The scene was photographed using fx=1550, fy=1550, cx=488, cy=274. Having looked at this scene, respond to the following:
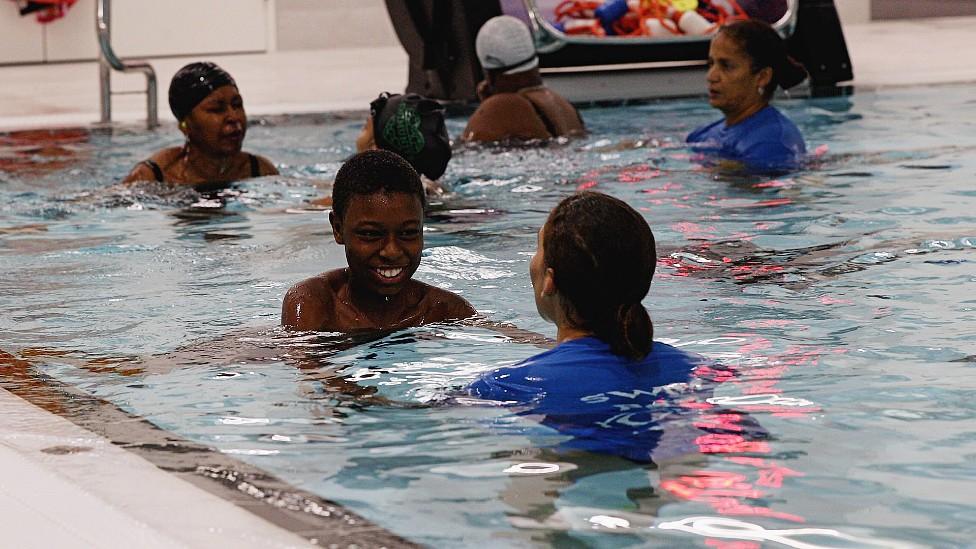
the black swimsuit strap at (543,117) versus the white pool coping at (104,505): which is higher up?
the black swimsuit strap at (543,117)

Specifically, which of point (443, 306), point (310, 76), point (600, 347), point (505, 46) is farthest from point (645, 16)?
point (600, 347)

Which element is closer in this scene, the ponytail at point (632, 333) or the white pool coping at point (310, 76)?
the ponytail at point (632, 333)

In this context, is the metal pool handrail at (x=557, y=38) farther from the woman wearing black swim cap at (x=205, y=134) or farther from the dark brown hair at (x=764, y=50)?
the woman wearing black swim cap at (x=205, y=134)

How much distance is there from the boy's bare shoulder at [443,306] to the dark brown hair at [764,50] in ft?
13.5

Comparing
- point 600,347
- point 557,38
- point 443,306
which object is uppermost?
point 557,38

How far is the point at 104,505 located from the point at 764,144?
599 centimetres

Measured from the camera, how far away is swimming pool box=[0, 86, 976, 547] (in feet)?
10.2

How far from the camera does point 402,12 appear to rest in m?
12.9

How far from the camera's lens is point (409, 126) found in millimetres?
6586

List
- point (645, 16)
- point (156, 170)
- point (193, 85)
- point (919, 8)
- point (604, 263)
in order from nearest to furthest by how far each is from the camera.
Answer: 1. point (604, 263)
2. point (193, 85)
3. point (156, 170)
4. point (645, 16)
5. point (919, 8)

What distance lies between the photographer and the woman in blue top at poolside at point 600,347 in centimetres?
344

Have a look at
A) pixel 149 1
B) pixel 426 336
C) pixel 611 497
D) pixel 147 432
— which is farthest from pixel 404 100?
pixel 149 1

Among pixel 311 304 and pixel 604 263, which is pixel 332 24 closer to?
pixel 311 304

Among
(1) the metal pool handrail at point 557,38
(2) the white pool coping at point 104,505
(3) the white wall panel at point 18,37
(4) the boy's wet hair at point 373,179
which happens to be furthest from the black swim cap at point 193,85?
(3) the white wall panel at point 18,37
